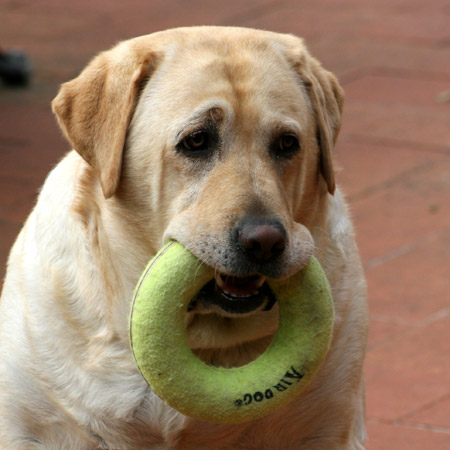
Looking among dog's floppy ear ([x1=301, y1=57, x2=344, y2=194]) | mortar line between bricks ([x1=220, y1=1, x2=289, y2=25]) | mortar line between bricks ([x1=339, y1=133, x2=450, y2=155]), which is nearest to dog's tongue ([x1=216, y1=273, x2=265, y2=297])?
dog's floppy ear ([x1=301, y1=57, x2=344, y2=194])

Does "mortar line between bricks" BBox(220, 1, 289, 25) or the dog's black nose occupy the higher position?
the dog's black nose

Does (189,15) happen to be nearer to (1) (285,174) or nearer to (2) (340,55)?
(2) (340,55)

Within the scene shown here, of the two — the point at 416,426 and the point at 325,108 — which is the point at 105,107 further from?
the point at 416,426

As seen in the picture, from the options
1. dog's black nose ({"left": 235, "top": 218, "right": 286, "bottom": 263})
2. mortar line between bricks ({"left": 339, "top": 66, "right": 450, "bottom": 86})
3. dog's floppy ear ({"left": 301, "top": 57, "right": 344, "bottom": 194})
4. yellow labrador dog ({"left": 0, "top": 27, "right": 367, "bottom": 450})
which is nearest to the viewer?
dog's black nose ({"left": 235, "top": 218, "right": 286, "bottom": 263})

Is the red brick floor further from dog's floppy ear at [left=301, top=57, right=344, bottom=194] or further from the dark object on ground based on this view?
dog's floppy ear at [left=301, top=57, right=344, bottom=194]

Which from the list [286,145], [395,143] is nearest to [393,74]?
[395,143]

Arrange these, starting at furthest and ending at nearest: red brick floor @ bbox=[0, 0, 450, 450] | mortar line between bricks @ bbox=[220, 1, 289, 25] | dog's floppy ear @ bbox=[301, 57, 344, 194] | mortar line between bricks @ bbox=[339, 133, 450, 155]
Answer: mortar line between bricks @ bbox=[220, 1, 289, 25], mortar line between bricks @ bbox=[339, 133, 450, 155], red brick floor @ bbox=[0, 0, 450, 450], dog's floppy ear @ bbox=[301, 57, 344, 194]

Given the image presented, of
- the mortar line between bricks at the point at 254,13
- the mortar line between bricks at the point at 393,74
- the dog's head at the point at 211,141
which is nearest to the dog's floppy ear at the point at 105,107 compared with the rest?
the dog's head at the point at 211,141

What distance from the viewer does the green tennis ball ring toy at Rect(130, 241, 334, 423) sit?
10.6 feet

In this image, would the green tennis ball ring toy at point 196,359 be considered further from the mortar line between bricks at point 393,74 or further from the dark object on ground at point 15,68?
the dark object on ground at point 15,68

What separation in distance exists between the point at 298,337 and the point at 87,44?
719 cm

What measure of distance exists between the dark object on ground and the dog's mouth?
246 inches

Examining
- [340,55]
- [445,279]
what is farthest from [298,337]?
[340,55]

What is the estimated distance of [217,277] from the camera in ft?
10.9
